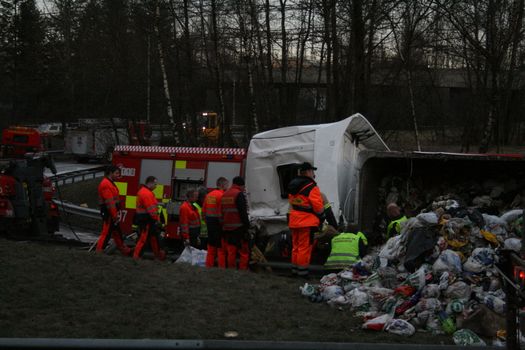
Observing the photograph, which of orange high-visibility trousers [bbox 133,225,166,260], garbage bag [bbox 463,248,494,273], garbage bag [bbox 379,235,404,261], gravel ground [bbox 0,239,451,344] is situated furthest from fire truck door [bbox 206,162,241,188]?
garbage bag [bbox 463,248,494,273]

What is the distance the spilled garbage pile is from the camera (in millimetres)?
6328

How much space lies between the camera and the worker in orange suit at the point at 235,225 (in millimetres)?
10188

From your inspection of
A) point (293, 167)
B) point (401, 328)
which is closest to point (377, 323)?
point (401, 328)

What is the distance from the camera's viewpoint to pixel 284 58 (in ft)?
77.0

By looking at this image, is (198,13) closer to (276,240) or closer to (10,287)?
(276,240)

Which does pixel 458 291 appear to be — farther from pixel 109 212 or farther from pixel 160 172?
pixel 160 172

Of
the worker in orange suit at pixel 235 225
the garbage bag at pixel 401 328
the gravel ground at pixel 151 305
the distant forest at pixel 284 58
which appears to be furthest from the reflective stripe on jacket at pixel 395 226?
the distant forest at pixel 284 58

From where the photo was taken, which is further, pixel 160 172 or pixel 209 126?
pixel 209 126

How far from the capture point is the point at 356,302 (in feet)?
24.0

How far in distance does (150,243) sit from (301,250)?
10.0ft

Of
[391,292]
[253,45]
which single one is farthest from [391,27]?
[391,292]

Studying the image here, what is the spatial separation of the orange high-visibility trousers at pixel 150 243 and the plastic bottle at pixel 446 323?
5.72m

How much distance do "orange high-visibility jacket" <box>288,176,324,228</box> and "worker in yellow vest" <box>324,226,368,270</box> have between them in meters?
0.43

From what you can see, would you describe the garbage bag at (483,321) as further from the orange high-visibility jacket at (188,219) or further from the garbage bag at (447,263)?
the orange high-visibility jacket at (188,219)
